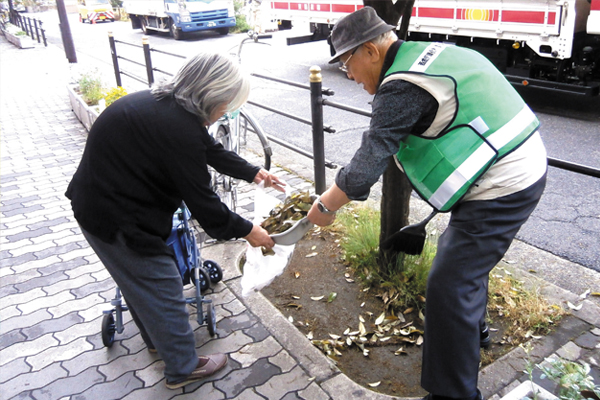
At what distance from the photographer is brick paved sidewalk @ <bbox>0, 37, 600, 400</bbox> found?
8.73ft

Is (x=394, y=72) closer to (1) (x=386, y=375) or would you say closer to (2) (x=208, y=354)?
(1) (x=386, y=375)

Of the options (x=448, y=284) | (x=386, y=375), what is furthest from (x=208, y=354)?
(x=448, y=284)

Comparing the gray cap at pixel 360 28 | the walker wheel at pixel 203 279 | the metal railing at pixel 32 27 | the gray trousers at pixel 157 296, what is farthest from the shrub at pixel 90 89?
the metal railing at pixel 32 27

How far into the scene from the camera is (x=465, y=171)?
198cm

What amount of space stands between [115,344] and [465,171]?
7.39 feet

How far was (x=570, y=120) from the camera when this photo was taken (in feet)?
23.6

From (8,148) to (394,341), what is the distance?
6.63 metres

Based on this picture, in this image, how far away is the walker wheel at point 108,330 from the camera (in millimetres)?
2969

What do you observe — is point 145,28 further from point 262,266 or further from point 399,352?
point 399,352

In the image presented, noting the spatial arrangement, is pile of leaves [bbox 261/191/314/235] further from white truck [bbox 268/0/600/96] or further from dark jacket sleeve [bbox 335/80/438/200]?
white truck [bbox 268/0/600/96]

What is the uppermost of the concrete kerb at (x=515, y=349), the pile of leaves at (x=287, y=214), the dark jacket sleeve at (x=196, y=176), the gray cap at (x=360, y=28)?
the gray cap at (x=360, y=28)

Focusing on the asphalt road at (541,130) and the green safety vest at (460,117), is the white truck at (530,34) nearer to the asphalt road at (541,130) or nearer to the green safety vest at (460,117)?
the asphalt road at (541,130)

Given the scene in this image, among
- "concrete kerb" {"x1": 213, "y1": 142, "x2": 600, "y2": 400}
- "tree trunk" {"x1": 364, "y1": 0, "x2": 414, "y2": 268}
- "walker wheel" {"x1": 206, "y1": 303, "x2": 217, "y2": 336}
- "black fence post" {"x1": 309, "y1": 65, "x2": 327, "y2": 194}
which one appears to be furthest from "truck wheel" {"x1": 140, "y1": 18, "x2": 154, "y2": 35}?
"walker wheel" {"x1": 206, "y1": 303, "x2": 217, "y2": 336}

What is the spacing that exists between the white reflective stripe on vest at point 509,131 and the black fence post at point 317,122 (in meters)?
2.32
